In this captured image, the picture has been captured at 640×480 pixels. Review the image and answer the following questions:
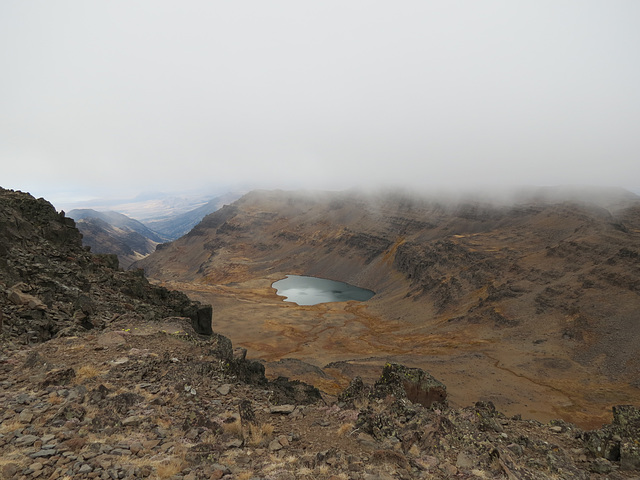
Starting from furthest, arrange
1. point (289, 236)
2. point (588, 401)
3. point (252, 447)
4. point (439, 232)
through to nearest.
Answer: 1. point (289, 236)
2. point (439, 232)
3. point (588, 401)
4. point (252, 447)

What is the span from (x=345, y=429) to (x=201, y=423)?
4.62 m

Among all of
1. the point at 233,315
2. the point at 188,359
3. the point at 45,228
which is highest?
the point at 45,228

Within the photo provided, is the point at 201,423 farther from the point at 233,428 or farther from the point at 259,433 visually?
the point at 259,433

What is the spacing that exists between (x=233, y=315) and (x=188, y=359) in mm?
61945

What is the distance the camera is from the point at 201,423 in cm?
977

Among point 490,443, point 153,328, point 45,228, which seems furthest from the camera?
point 45,228

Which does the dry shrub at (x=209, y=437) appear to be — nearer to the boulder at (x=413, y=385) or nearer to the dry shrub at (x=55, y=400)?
the dry shrub at (x=55, y=400)

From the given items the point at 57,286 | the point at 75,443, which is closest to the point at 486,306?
the point at 57,286

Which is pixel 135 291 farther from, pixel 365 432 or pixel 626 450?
pixel 626 450

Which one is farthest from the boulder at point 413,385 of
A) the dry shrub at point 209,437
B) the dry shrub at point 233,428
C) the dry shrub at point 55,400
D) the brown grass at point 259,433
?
the dry shrub at point 55,400

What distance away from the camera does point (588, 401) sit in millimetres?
31875

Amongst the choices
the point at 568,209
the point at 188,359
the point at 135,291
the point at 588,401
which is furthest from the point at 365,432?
the point at 568,209

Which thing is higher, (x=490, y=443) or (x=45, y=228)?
(x=45, y=228)

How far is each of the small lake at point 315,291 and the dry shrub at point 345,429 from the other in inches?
3446
